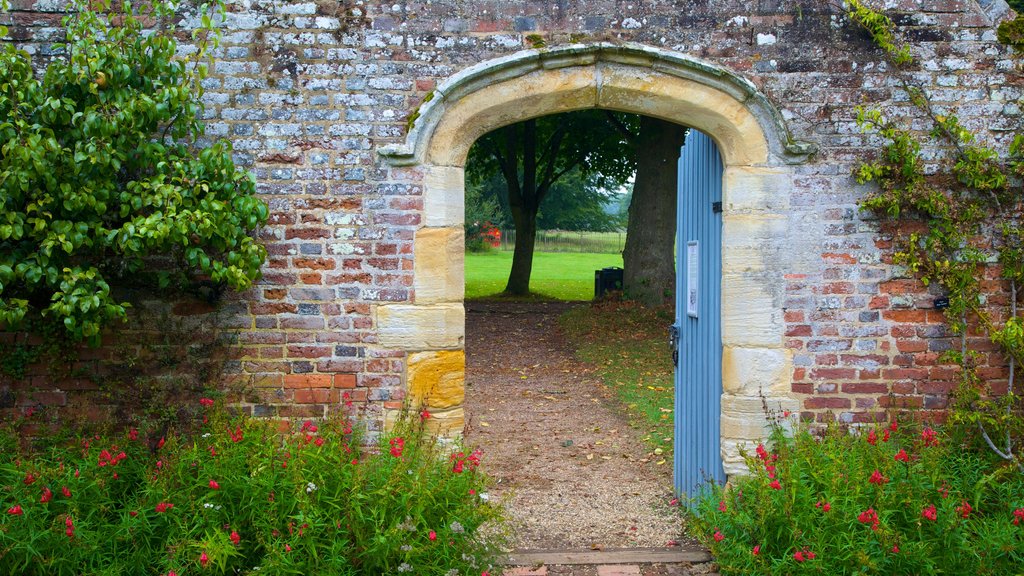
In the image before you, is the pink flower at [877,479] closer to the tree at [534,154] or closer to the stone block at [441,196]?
the stone block at [441,196]

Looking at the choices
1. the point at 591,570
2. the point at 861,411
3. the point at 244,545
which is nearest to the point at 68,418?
the point at 244,545

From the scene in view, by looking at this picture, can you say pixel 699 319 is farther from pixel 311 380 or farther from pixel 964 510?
pixel 311 380

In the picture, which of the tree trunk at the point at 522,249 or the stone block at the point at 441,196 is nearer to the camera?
the stone block at the point at 441,196

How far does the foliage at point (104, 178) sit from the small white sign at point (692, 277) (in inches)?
114

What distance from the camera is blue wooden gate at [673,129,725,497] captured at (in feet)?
17.3

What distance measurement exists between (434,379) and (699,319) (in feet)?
6.28

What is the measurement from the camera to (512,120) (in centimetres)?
493

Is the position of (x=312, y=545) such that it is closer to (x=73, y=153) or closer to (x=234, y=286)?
(x=234, y=286)

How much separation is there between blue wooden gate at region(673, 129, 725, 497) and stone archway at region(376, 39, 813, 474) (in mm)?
295

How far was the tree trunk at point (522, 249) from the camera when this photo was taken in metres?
19.8

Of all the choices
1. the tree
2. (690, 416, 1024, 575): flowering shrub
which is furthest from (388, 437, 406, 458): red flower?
the tree

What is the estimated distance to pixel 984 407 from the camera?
15.7ft

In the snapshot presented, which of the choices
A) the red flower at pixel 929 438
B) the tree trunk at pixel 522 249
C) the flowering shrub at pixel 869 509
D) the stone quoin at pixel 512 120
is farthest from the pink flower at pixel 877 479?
the tree trunk at pixel 522 249

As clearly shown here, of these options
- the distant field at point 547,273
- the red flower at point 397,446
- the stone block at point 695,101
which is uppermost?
the stone block at point 695,101
